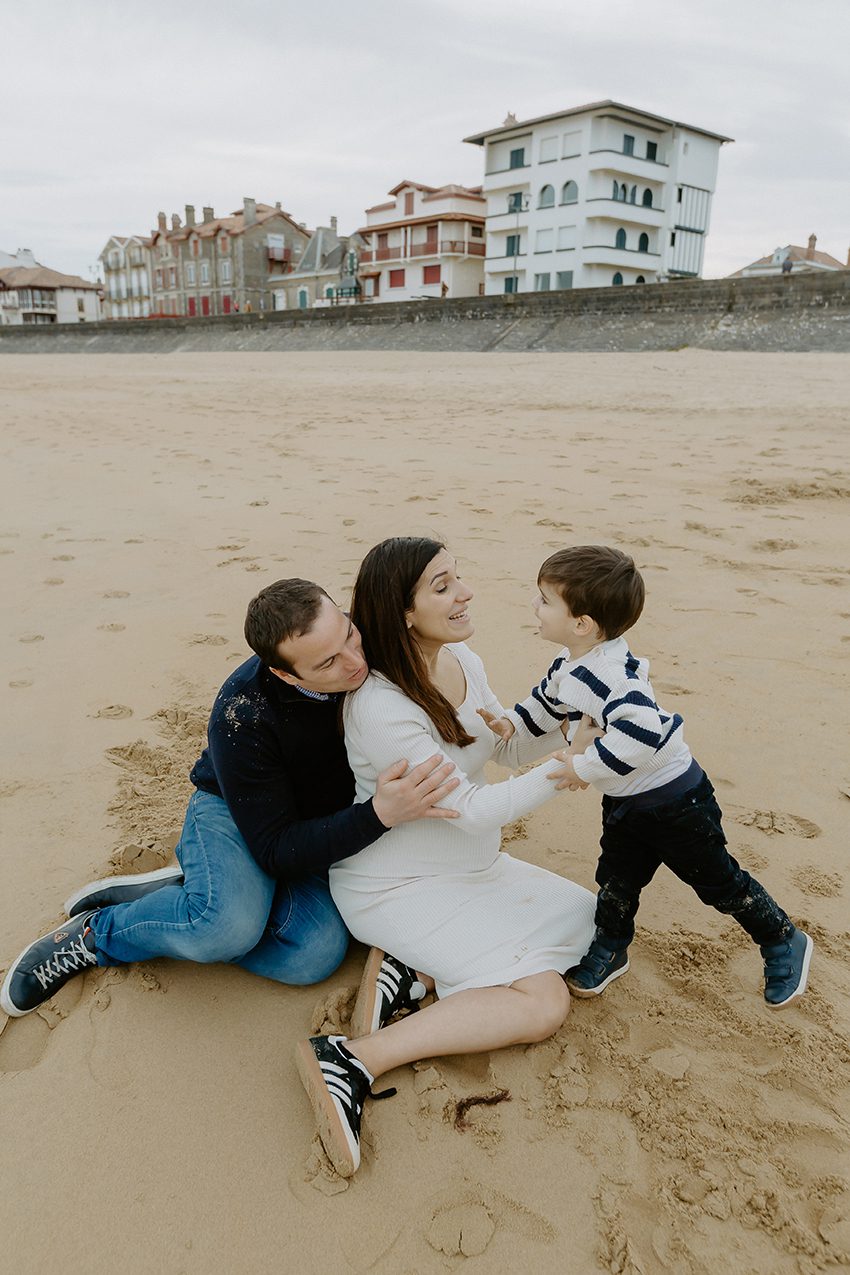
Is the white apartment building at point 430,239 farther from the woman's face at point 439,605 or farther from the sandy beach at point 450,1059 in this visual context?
the woman's face at point 439,605

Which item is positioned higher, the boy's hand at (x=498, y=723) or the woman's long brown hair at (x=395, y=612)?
the woman's long brown hair at (x=395, y=612)

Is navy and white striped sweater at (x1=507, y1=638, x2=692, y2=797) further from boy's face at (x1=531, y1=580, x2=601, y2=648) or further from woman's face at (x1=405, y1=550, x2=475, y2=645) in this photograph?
woman's face at (x1=405, y1=550, x2=475, y2=645)

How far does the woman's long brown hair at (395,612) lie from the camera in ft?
6.60

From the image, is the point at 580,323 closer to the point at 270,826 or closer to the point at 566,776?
the point at 566,776

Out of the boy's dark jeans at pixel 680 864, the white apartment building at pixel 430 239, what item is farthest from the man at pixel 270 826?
the white apartment building at pixel 430 239

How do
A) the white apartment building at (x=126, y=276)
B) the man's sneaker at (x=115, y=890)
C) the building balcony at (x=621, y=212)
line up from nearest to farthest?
the man's sneaker at (x=115, y=890)
the building balcony at (x=621, y=212)
the white apartment building at (x=126, y=276)

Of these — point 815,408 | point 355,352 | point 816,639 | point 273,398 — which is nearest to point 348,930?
point 816,639

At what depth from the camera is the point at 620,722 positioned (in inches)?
76.2

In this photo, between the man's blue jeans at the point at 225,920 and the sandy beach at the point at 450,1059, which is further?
the man's blue jeans at the point at 225,920

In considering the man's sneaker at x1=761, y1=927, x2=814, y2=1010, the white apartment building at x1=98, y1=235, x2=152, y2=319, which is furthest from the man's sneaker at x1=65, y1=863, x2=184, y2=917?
the white apartment building at x1=98, y1=235, x2=152, y2=319

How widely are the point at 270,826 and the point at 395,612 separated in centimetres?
62

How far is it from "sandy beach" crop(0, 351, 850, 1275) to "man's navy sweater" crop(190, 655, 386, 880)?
0.41 metres

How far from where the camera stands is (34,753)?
3.17 meters

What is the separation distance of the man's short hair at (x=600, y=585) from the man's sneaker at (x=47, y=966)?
1.49 meters
